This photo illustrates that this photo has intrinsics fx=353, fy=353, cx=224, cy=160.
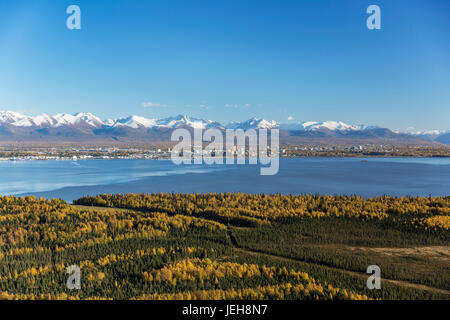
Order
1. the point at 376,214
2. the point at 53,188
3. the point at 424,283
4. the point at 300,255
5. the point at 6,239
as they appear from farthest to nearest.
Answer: the point at 53,188 < the point at 376,214 < the point at 6,239 < the point at 300,255 < the point at 424,283
